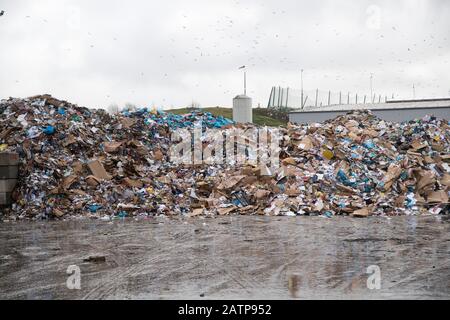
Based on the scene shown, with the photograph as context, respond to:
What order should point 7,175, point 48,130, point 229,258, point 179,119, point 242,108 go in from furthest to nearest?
point 242,108 < point 179,119 < point 48,130 < point 7,175 < point 229,258

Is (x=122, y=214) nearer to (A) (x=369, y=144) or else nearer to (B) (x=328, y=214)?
(B) (x=328, y=214)

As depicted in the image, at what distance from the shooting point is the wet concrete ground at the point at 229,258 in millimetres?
5281

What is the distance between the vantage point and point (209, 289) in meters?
5.32

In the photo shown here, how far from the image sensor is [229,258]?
22.5 ft

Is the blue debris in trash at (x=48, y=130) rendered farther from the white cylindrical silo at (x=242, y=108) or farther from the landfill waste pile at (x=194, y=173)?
the white cylindrical silo at (x=242, y=108)

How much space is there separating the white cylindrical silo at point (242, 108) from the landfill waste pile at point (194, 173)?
5.88 m

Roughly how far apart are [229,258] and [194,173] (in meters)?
6.69

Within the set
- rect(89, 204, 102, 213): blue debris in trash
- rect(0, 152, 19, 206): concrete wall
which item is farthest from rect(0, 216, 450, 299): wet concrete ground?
rect(0, 152, 19, 206): concrete wall

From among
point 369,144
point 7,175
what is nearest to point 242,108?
point 369,144

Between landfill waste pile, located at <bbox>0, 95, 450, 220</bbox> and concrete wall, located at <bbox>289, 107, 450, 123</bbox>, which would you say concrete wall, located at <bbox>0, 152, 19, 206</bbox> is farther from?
concrete wall, located at <bbox>289, 107, 450, 123</bbox>

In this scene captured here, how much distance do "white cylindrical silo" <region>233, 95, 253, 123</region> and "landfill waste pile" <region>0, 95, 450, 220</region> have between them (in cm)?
588

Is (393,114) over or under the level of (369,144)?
over

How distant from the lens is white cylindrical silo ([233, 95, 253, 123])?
20844 mm
